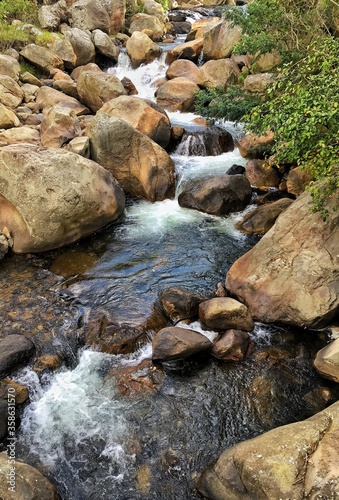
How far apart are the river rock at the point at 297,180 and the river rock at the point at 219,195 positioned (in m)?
1.35

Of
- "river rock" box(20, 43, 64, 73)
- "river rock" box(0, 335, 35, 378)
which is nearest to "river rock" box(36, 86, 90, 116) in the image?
"river rock" box(20, 43, 64, 73)

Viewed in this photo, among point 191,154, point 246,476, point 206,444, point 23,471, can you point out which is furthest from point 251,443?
point 191,154

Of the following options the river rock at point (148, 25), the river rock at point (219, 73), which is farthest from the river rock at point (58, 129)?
the river rock at point (148, 25)

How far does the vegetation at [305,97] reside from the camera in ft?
22.6

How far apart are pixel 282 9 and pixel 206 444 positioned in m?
11.4

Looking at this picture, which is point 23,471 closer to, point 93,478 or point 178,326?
point 93,478

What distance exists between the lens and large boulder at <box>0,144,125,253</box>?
1080 centimetres

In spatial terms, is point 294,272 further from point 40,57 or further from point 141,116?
point 40,57

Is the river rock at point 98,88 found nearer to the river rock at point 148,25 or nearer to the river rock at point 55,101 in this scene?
the river rock at point 55,101

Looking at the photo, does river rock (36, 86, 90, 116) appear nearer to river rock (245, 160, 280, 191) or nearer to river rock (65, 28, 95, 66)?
river rock (65, 28, 95, 66)

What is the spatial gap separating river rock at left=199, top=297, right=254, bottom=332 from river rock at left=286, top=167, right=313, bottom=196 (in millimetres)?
6329

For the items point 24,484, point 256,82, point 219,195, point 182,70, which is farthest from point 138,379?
point 182,70

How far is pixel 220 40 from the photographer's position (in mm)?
24281

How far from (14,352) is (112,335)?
75.1 inches
